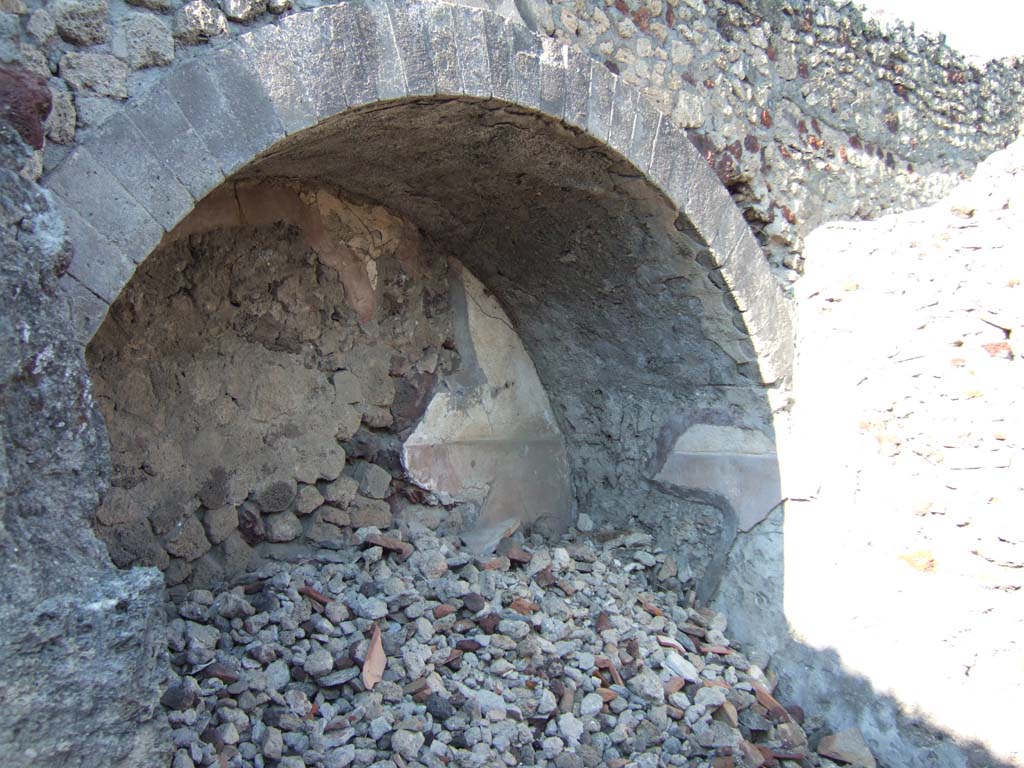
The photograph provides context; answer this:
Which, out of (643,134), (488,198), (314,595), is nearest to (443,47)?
(643,134)

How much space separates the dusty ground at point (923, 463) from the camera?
2.91 m

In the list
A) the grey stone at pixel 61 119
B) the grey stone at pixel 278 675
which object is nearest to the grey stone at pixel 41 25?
the grey stone at pixel 61 119

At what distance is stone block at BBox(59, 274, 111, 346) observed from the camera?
1.90 metres

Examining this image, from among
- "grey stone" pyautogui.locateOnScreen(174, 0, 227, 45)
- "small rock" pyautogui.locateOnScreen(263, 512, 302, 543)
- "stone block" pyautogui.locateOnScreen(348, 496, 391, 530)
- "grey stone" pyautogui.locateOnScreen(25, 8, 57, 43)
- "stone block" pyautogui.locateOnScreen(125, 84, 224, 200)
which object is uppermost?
"grey stone" pyautogui.locateOnScreen(174, 0, 227, 45)

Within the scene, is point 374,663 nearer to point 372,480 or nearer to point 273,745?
point 273,745

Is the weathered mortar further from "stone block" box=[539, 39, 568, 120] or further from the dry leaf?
the dry leaf

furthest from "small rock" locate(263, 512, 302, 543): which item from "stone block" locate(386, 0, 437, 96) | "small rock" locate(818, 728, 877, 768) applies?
"small rock" locate(818, 728, 877, 768)

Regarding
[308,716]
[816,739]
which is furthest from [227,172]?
[816,739]

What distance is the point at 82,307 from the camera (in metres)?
1.92

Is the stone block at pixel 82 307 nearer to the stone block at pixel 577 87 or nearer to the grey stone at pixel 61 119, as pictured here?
the grey stone at pixel 61 119

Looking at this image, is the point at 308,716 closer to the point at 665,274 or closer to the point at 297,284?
the point at 297,284

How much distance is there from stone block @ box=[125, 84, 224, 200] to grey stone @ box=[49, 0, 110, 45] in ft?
0.52

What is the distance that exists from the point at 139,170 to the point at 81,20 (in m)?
0.35

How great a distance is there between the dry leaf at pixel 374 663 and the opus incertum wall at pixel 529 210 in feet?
3.01
